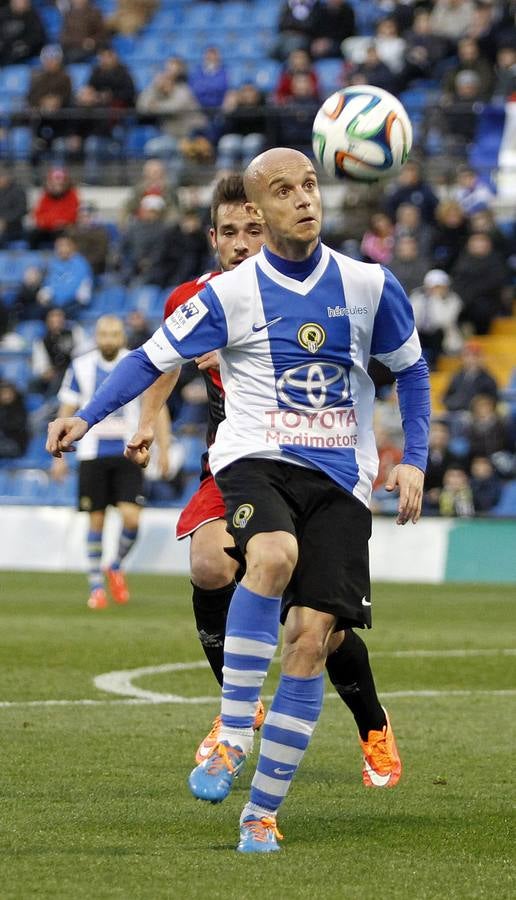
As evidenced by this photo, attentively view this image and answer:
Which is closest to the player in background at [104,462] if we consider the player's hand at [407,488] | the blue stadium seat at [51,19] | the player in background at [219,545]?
the player in background at [219,545]

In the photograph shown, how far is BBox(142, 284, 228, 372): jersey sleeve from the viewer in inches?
212

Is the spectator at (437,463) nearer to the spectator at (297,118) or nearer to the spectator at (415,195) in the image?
the spectator at (415,195)

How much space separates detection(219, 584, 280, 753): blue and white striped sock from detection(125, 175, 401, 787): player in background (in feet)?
4.07

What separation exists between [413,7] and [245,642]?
19.5 meters

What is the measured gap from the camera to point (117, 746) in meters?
7.17

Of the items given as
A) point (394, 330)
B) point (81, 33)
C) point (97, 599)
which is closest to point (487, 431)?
point (97, 599)

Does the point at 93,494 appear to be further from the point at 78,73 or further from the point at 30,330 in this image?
the point at 78,73

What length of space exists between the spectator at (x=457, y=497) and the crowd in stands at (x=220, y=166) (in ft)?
0.06

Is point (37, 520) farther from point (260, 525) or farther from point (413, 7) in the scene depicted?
point (260, 525)

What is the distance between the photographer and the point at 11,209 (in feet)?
81.1

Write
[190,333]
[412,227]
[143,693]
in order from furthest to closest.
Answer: [412,227], [143,693], [190,333]

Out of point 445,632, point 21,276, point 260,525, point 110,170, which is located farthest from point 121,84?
point 260,525

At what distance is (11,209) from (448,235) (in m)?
6.98

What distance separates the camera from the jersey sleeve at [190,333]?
538 cm
